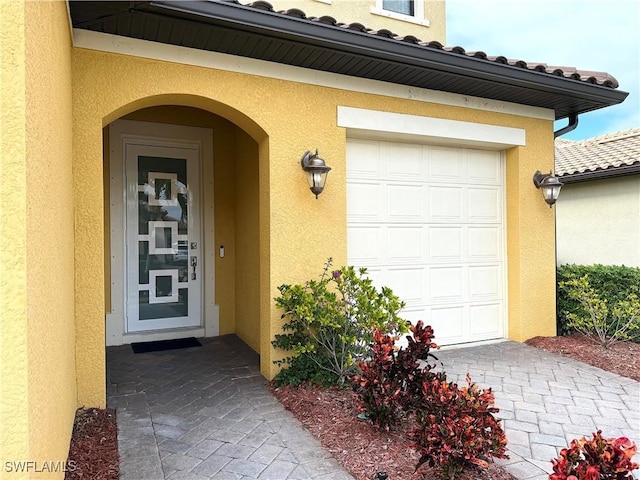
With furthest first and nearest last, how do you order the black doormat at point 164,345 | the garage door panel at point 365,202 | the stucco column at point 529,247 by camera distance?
the stucco column at point 529,247, the black doormat at point 164,345, the garage door panel at point 365,202

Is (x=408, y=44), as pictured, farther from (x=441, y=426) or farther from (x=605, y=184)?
(x=605, y=184)

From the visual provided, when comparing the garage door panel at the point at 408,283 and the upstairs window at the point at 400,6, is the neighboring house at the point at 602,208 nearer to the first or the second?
the upstairs window at the point at 400,6

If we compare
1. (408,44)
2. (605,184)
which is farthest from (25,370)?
(605,184)

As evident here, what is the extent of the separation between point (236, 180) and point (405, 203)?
2957 millimetres

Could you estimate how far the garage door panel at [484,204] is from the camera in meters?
6.72

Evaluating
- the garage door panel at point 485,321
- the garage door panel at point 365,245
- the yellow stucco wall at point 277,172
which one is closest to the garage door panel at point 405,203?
the garage door panel at point 365,245

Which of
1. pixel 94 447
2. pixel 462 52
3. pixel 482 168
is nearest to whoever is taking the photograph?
pixel 94 447

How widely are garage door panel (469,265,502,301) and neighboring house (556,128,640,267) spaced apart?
3.82 m

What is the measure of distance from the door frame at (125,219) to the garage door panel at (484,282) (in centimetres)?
430

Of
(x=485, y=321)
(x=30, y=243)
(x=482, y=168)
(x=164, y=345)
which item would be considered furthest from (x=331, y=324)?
(x=482, y=168)

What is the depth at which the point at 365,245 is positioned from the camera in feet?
19.4

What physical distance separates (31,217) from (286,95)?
3668 millimetres

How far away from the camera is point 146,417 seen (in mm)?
4023

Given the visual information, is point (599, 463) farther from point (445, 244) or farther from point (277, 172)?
point (445, 244)
